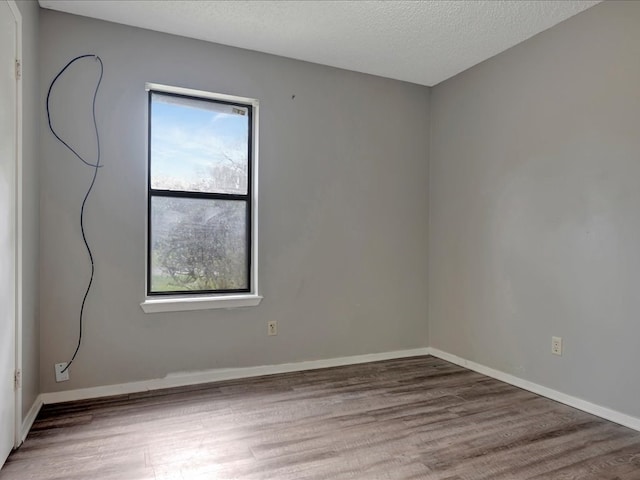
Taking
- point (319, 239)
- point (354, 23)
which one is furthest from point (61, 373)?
point (354, 23)

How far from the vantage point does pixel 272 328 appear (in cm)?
328

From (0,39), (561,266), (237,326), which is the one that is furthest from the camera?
(237,326)

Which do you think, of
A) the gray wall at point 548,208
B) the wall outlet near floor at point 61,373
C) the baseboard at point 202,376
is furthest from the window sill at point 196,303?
the gray wall at point 548,208

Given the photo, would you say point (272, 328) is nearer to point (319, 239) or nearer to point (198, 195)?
point (319, 239)

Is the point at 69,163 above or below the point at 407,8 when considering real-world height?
below

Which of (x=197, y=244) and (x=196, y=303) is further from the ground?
(x=197, y=244)

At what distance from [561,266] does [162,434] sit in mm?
2602

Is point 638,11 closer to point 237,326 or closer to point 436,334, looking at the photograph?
point 436,334

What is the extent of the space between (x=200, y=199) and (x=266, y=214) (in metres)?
0.49

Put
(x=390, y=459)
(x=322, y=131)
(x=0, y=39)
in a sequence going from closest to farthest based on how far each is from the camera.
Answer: (x=0, y=39) < (x=390, y=459) < (x=322, y=131)

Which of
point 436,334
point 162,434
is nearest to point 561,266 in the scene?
point 436,334

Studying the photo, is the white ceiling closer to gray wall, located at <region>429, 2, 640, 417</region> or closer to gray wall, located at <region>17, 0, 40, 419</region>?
gray wall, located at <region>429, 2, 640, 417</region>

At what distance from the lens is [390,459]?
202cm

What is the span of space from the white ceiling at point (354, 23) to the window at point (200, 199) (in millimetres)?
451
